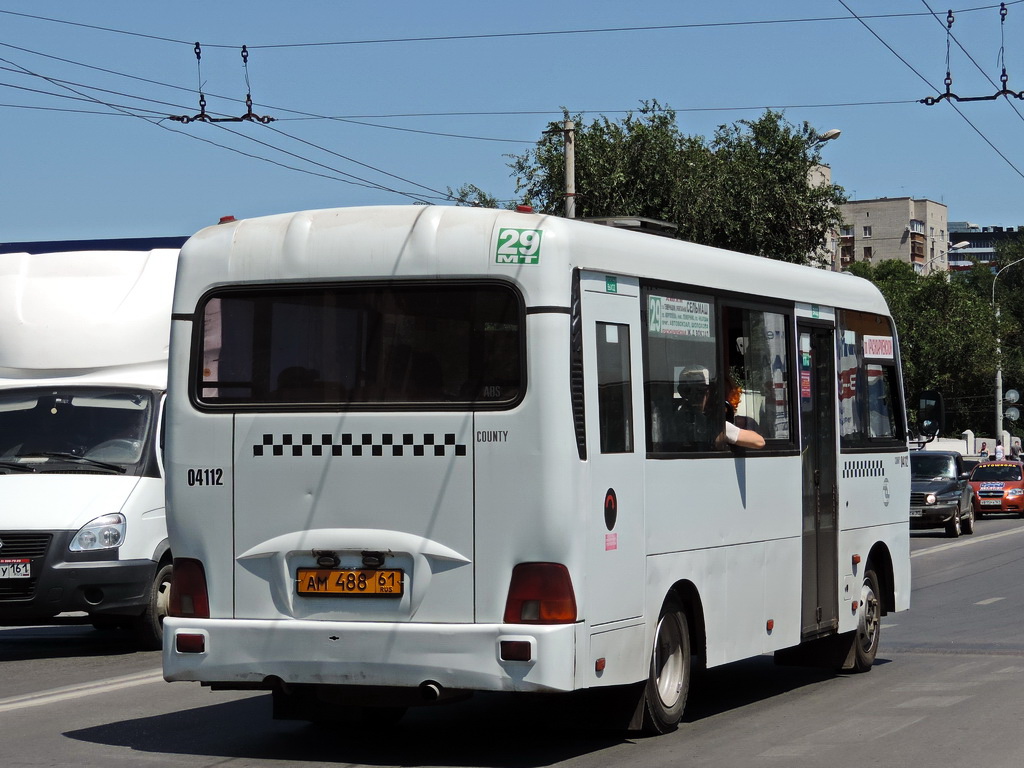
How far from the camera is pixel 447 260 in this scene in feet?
26.6

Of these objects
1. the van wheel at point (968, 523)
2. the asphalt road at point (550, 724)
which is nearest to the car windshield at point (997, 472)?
the van wheel at point (968, 523)

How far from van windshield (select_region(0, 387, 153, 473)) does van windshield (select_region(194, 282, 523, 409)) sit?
5.14 meters

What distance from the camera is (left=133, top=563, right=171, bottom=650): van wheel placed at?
13453 mm

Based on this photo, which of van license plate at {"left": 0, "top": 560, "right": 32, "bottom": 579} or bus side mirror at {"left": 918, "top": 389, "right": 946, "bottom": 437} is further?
bus side mirror at {"left": 918, "top": 389, "right": 946, "bottom": 437}

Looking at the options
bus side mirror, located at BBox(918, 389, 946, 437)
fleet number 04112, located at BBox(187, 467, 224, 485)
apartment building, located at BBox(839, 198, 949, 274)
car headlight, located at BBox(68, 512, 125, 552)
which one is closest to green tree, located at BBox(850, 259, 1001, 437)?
bus side mirror, located at BBox(918, 389, 946, 437)

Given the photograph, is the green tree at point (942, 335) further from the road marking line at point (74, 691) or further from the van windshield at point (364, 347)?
the van windshield at point (364, 347)

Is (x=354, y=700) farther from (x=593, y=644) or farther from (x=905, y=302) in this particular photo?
(x=905, y=302)

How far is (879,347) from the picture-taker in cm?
1279

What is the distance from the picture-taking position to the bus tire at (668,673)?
28.9ft

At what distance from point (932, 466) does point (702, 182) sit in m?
8.43

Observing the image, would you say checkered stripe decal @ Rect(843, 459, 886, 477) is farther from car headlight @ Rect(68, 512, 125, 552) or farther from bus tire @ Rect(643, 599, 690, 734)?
car headlight @ Rect(68, 512, 125, 552)

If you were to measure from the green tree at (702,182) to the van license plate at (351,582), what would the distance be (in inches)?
1118

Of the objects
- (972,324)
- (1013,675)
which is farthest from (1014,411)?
(1013,675)

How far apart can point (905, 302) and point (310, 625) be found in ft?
234
